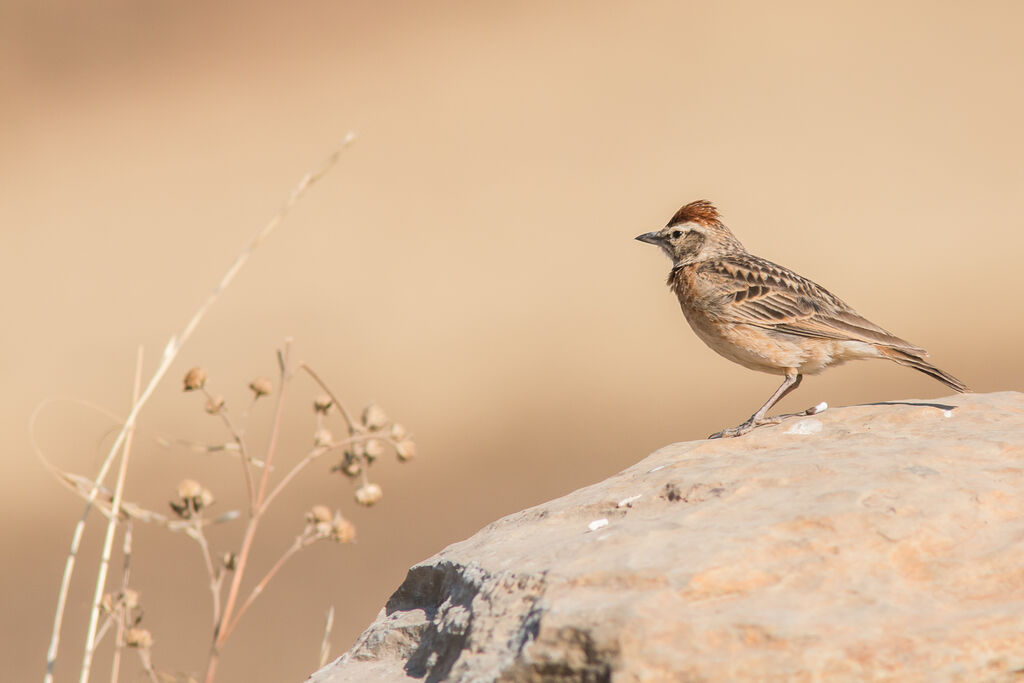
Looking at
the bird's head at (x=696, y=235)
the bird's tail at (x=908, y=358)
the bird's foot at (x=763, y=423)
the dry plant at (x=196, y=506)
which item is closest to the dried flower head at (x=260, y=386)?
the dry plant at (x=196, y=506)

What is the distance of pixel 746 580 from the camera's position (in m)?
3.04

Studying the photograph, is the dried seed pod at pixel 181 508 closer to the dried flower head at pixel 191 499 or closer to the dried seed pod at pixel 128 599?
the dried flower head at pixel 191 499

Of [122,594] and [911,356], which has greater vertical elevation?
[122,594]

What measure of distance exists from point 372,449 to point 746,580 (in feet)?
4.36

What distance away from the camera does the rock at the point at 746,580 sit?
2775 mm

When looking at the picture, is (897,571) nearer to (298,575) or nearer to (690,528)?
(690,528)

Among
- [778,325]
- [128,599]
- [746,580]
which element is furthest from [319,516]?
[778,325]

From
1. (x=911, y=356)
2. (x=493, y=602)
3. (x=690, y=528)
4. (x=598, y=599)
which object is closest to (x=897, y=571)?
(x=690, y=528)

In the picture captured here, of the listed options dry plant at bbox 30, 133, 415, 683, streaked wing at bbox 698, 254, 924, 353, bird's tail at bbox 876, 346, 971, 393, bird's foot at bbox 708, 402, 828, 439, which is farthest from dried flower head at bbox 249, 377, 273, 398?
bird's tail at bbox 876, 346, 971, 393

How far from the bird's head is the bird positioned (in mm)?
409

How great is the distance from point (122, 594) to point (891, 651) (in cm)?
222

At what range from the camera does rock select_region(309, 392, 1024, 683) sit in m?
2.78

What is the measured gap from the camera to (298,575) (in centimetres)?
1017

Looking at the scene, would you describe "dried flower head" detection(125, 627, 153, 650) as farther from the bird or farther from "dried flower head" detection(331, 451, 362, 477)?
the bird
